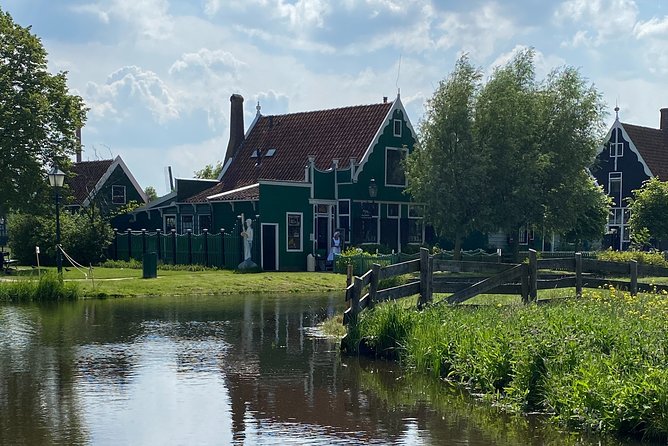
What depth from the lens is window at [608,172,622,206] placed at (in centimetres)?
5188

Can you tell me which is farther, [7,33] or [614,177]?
[614,177]

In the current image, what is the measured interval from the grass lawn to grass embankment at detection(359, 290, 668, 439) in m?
13.3

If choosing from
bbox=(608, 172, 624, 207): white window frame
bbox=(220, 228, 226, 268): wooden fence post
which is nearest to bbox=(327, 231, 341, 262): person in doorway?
bbox=(220, 228, 226, 268): wooden fence post

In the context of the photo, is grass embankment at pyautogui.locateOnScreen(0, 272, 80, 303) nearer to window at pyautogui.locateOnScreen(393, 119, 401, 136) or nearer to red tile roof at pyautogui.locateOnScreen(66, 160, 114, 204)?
window at pyautogui.locateOnScreen(393, 119, 401, 136)

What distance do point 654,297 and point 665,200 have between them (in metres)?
26.6

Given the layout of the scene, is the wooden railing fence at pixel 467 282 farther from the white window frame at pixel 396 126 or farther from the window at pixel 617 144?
the window at pixel 617 144

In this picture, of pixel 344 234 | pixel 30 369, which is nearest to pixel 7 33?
pixel 344 234

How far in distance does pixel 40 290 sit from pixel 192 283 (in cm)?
547

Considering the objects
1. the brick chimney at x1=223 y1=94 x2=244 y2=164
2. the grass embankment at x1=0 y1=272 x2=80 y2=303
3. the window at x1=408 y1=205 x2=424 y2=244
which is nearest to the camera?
the grass embankment at x1=0 y1=272 x2=80 y2=303

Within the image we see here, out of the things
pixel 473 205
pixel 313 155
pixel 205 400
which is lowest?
pixel 205 400

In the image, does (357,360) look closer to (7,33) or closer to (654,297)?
(654,297)

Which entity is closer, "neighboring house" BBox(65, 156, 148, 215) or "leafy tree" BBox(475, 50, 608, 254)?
"leafy tree" BBox(475, 50, 608, 254)

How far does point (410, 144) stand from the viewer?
41500mm

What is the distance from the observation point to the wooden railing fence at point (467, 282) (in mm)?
14453
